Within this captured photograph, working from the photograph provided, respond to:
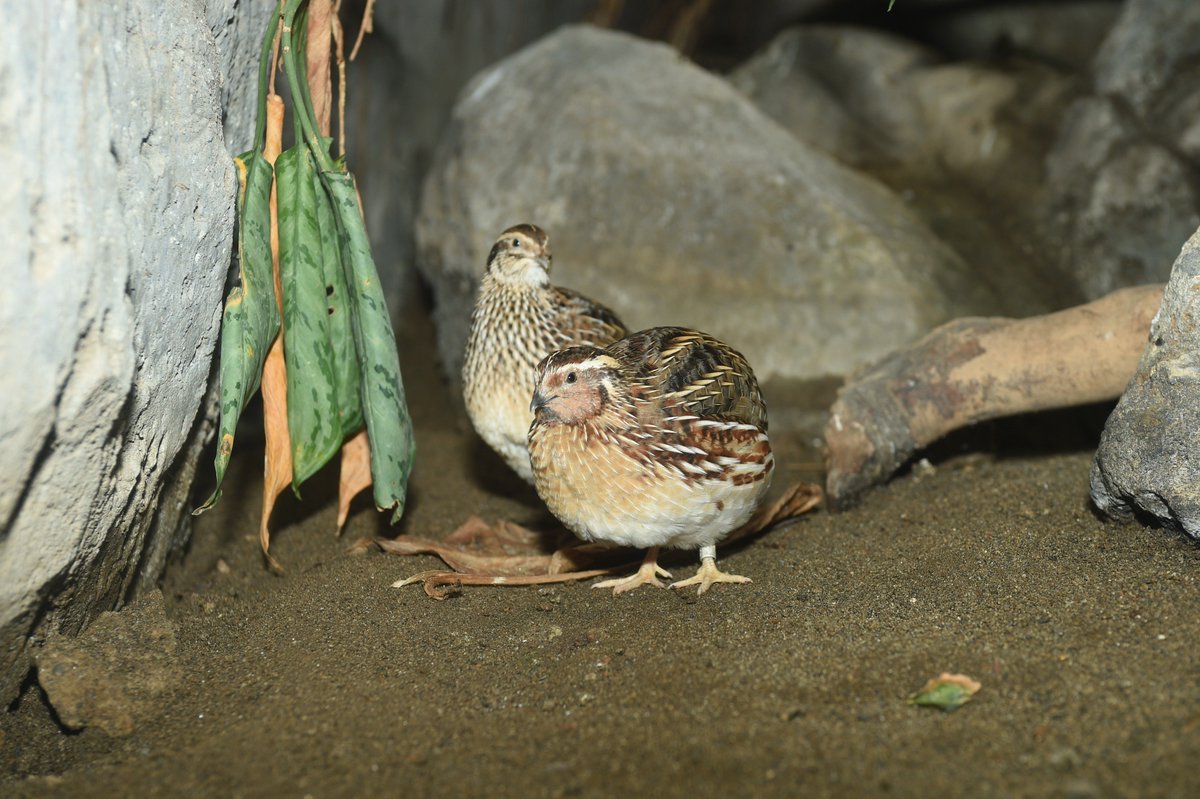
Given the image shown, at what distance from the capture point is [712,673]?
3.14 meters

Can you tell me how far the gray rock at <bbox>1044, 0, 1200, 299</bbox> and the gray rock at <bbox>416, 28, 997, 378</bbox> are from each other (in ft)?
2.47

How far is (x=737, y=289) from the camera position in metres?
5.86

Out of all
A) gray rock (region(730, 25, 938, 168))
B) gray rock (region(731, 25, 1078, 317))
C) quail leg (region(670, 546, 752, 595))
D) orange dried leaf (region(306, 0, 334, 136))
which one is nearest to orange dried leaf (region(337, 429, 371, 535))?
orange dried leaf (region(306, 0, 334, 136))

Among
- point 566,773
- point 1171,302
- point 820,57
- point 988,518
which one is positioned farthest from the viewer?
point 820,57

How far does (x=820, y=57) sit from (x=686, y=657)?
536 centimetres

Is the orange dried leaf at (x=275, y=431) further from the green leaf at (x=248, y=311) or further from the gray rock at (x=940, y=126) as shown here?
the gray rock at (x=940, y=126)

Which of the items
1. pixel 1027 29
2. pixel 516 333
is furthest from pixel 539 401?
pixel 1027 29

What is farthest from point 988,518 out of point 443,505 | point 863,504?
point 443,505

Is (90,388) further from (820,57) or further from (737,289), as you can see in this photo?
(820,57)

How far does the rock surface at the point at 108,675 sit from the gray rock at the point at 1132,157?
5.17 metres

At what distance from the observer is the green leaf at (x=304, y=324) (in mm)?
3924

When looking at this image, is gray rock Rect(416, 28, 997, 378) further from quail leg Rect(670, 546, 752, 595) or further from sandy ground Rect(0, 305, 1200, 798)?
quail leg Rect(670, 546, 752, 595)

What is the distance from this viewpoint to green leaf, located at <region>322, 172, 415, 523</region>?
400cm

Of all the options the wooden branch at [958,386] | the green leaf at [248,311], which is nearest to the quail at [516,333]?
the green leaf at [248,311]
